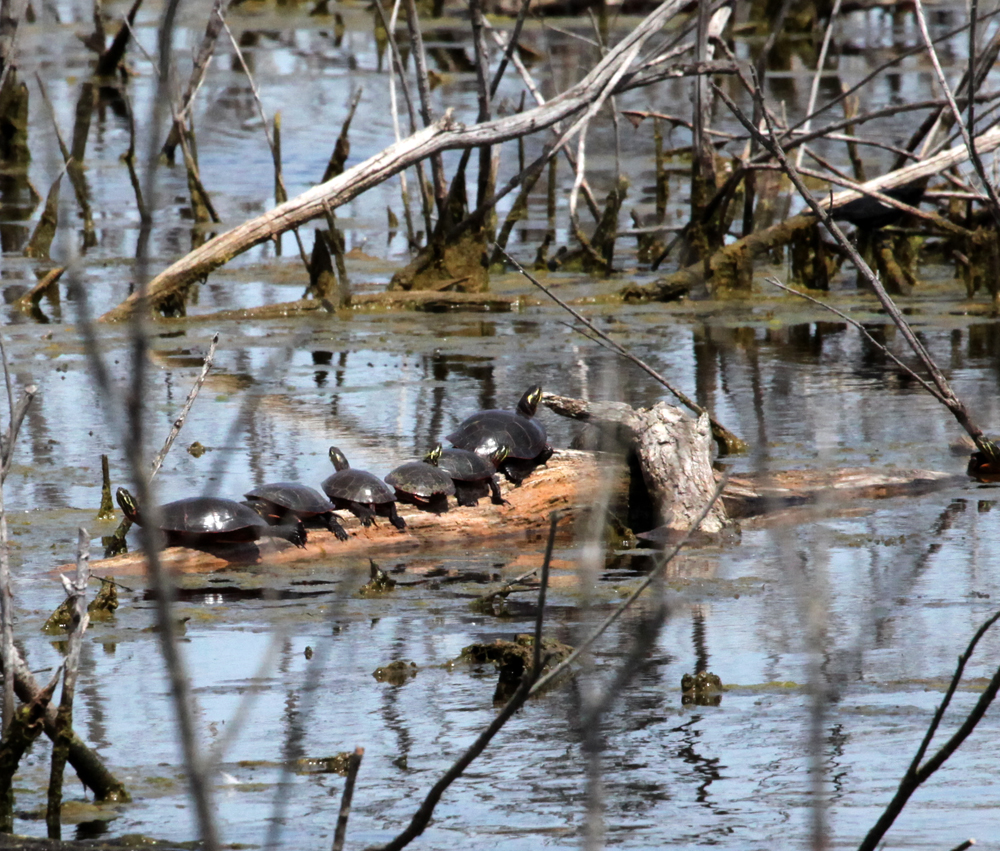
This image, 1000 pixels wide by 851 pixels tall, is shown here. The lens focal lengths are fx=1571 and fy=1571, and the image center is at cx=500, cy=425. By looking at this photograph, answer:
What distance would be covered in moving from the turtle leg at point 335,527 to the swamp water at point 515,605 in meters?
0.14

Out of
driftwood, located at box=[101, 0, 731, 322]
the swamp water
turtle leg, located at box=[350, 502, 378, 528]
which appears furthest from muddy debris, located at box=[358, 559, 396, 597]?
driftwood, located at box=[101, 0, 731, 322]

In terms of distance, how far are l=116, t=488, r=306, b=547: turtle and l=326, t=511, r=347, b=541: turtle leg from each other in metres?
0.15

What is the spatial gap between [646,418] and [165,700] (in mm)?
2770

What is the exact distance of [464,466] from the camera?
20.3ft

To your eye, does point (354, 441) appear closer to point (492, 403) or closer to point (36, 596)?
point (492, 403)

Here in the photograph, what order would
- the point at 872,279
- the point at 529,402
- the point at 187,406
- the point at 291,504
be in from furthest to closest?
the point at 529,402, the point at 872,279, the point at 291,504, the point at 187,406

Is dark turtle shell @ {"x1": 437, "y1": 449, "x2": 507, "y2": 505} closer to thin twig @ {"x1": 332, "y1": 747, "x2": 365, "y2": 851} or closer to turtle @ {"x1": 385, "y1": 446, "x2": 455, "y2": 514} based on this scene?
turtle @ {"x1": 385, "y1": 446, "x2": 455, "y2": 514}

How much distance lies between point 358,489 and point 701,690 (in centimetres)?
199

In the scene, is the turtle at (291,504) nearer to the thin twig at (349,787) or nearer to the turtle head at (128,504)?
the turtle head at (128,504)

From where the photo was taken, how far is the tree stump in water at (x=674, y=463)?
618 cm

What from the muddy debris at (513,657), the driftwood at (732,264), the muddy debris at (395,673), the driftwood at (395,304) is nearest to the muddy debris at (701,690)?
the muddy debris at (513,657)

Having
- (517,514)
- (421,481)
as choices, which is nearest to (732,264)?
(517,514)

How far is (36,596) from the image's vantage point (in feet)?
16.8

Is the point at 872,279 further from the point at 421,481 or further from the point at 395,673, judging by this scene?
the point at 395,673
